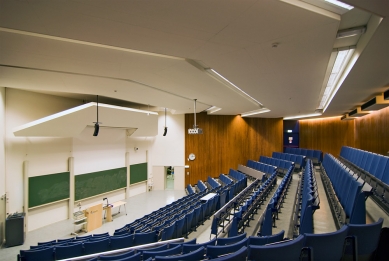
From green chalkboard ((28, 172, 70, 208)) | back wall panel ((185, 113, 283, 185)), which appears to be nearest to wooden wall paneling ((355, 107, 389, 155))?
back wall panel ((185, 113, 283, 185))

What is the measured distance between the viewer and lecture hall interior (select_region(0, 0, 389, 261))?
2264mm

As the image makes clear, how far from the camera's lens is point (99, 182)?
9125mm

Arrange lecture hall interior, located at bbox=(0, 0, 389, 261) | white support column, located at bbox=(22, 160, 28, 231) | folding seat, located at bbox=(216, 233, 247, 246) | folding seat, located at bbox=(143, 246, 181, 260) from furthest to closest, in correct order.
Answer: white support column, located at bbox=(22, 160, 28, 231), folding seat, located at bbox=(216, 233, 247, 246), folding seat, located at bbox=(143, 246, 181, 260), lecture hall interior, located at bbox=(0, 0, 389, 261)

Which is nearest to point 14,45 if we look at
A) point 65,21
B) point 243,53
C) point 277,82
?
point 65,21

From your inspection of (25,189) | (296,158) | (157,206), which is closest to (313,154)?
(296,158)

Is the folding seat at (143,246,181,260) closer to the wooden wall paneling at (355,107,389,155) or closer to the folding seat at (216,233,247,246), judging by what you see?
the folding seat at (216,233,247,246)

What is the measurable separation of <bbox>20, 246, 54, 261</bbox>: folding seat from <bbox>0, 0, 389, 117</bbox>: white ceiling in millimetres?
3149

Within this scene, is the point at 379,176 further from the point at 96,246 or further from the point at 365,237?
the point at 96,246

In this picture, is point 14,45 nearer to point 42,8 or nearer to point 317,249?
point 42,8

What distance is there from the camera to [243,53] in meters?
3.25

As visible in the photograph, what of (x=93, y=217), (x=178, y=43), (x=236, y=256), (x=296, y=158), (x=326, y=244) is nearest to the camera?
(x=236, y=256)

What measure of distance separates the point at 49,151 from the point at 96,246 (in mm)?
4767

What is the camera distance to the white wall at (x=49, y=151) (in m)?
6.51

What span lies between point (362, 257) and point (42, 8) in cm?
382
